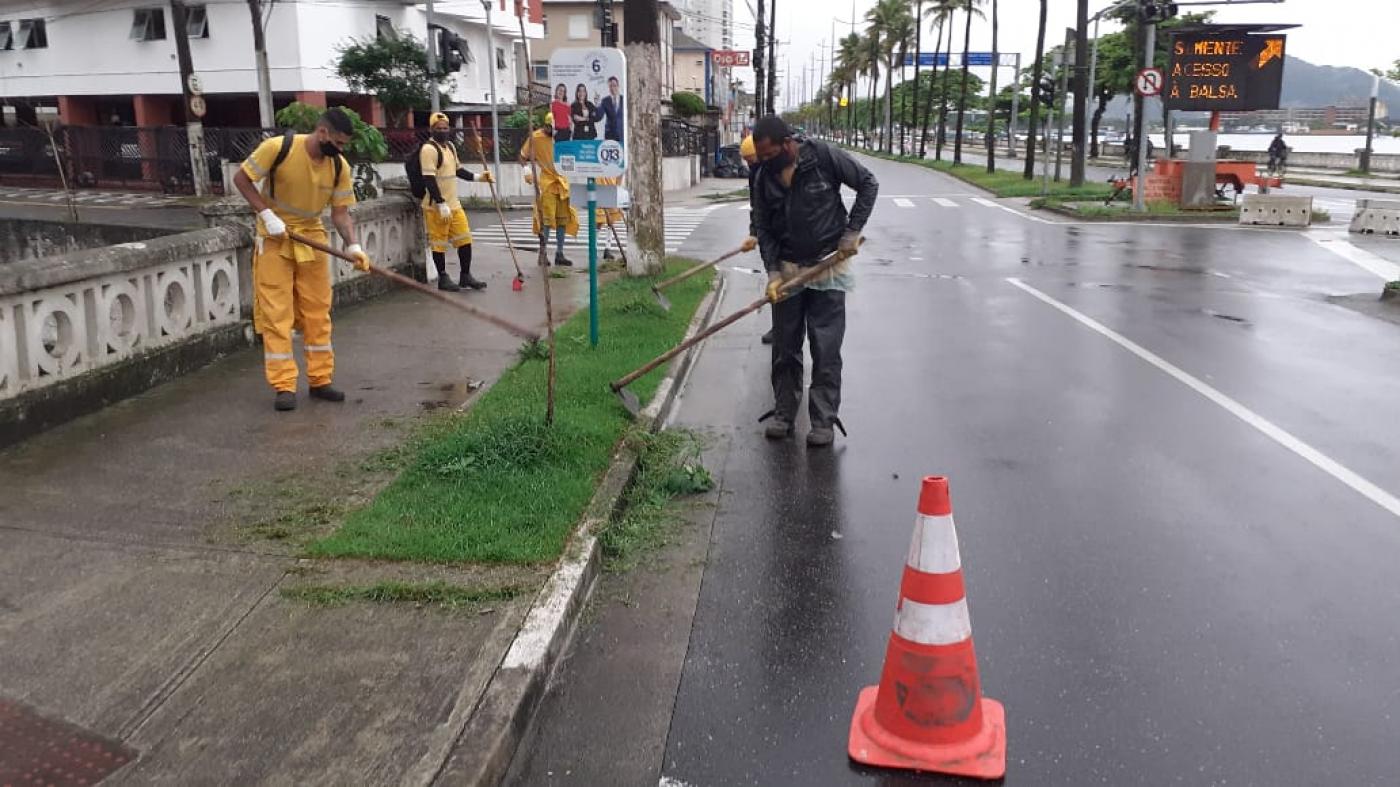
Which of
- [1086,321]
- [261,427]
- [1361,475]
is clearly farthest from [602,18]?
[1361,475]

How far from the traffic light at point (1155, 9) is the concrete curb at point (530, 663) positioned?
852 inches

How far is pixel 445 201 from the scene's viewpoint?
11.9 metres

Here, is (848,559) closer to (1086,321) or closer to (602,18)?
(1086,321)

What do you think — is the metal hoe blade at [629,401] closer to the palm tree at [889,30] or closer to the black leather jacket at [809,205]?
the black leather jacket at [809,205]

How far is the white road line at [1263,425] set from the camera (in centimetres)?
577

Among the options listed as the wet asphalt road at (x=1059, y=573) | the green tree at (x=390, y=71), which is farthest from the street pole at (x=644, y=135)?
the green tree at (x=390, y=71)

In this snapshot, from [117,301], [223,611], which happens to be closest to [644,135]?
[117,301]

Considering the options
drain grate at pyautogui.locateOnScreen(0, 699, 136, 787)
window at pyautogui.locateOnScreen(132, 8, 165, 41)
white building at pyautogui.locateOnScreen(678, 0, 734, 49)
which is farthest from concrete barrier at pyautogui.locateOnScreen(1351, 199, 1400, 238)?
white building at pyautogui.locateOnScreen(678, 0, 734, 49)

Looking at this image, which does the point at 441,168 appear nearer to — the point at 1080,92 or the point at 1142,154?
the point at 1142,154

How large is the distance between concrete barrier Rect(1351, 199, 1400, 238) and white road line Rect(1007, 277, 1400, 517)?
12.2 m

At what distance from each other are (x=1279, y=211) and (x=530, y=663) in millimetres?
21570

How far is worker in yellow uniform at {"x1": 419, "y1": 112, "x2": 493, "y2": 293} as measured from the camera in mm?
11641

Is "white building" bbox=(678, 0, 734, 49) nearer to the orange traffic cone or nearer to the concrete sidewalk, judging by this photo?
the concrete sidewalk

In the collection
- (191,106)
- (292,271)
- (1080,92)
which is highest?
(1080,92)
